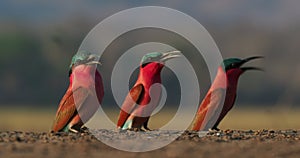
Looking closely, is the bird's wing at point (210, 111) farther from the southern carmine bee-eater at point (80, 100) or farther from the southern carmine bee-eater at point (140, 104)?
the southern carmine bee-eater at point (80, 100)

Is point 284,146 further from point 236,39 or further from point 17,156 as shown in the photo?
point 236,39

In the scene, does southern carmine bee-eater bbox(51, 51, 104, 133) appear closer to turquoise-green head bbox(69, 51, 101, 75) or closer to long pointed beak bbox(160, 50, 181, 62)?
turquoise-green head bbox(69, 51, 101, 75)

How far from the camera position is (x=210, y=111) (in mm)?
12742

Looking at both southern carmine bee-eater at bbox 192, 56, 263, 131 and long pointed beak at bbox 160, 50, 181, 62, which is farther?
long pointed beak at bbox 160, 50, 181, 62

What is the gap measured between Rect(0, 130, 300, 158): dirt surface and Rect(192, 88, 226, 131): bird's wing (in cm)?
60

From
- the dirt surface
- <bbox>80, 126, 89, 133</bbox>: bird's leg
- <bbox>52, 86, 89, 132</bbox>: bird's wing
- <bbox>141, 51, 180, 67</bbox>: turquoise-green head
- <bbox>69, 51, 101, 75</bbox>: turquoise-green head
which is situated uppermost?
<bbox>141, 51, 180, 67</bbox>: turquoise-green head

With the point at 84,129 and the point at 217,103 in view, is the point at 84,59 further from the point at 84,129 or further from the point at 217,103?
the point at 217,103

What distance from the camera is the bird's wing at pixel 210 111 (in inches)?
503

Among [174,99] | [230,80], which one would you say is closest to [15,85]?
[174,99]

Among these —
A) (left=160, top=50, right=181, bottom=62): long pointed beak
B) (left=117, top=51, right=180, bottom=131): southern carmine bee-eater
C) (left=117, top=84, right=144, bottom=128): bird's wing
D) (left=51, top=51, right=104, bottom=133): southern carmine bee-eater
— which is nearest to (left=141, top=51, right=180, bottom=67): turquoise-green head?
(left=160, top=50, right=181, bottom=62): long pointed beak

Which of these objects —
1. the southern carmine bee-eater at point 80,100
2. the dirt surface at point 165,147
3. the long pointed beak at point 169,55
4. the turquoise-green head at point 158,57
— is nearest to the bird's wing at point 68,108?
the southern carmine bee-eater at point 80,100

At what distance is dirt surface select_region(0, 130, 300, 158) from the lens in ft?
32.8

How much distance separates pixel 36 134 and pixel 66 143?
1083 mm

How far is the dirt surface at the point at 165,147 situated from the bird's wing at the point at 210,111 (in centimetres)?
60
